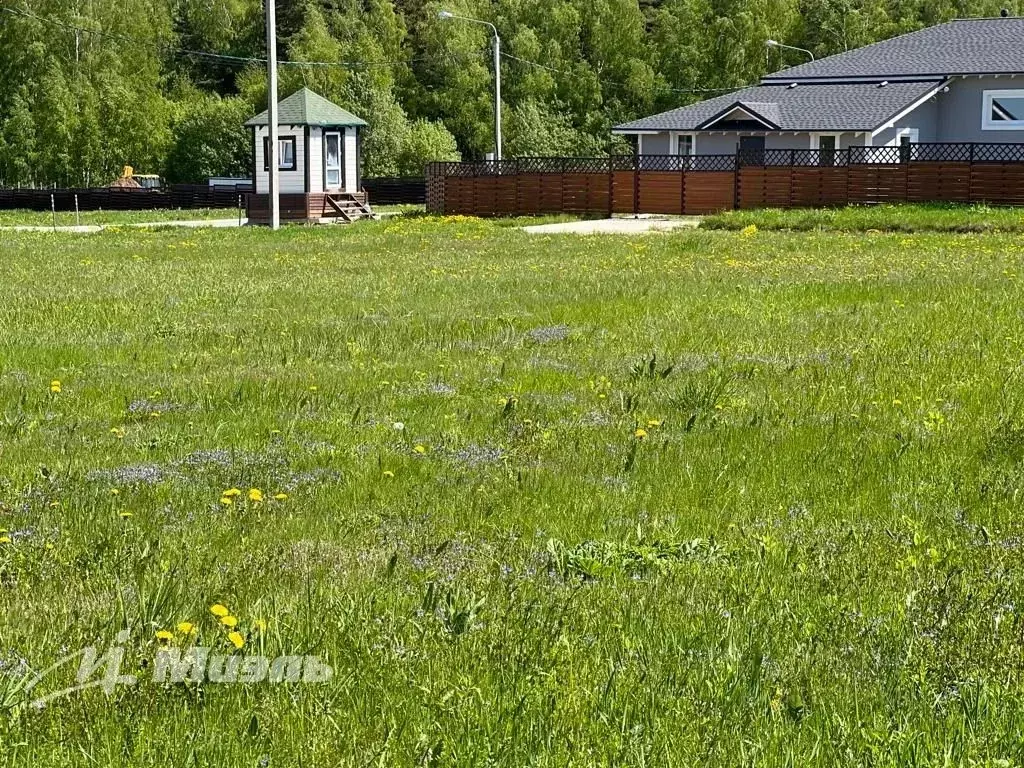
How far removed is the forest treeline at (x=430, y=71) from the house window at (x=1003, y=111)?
31094 millimetres

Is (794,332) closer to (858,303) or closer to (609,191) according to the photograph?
(858,303)

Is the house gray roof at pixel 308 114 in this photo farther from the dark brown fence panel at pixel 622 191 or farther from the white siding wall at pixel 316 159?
the dark brown fence panel at pixel 622 191

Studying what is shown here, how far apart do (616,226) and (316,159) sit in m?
16.4

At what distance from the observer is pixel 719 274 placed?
18.1 metres

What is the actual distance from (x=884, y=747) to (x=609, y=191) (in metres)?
40.2

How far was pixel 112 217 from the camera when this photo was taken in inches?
1983

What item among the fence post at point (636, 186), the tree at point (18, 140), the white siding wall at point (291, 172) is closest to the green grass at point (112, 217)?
the white siding wall at point (291, 172)

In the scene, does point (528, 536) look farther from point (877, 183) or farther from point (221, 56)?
point (221, 56)

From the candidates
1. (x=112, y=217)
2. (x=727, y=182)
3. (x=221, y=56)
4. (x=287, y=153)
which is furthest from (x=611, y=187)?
(x=221, y=56)

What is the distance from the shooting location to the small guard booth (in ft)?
156

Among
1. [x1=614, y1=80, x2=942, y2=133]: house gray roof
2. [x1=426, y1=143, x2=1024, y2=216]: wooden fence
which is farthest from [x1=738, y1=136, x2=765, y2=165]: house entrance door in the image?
[x1=614, y1=80, x2=942, y2=133]: house gray roof

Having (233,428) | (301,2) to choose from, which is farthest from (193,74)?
(233,428)
